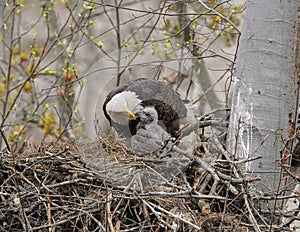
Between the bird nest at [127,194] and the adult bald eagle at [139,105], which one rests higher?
the adult bald eagle at [139,105]

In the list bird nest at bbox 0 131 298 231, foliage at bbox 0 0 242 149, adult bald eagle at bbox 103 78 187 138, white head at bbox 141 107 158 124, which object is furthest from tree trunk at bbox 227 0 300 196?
adult bald eagle at bbox 103 78 187 138

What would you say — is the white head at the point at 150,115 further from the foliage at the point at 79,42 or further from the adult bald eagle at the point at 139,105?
the foliage at the point at 79,42

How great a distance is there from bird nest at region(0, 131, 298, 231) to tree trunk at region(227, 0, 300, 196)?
0.20m

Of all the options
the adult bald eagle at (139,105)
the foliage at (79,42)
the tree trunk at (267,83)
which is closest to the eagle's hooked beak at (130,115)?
the adult bald eagle at (139,105)

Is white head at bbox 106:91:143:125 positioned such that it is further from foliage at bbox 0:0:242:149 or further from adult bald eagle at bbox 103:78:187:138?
foliage at bbox 0:0:242:149

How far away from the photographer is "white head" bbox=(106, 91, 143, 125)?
603cm

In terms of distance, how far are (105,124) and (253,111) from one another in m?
1.81

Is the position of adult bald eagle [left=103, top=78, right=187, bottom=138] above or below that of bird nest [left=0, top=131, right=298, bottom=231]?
above

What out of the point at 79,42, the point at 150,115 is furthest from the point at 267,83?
the point at 79,42

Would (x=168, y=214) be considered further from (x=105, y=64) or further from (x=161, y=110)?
(x=105, y=64)

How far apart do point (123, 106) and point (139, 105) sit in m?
0.14

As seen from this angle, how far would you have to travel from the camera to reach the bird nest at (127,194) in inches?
187

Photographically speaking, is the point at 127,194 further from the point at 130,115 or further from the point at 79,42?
the point at 79,42

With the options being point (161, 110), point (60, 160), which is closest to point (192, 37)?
point (161, 110)
